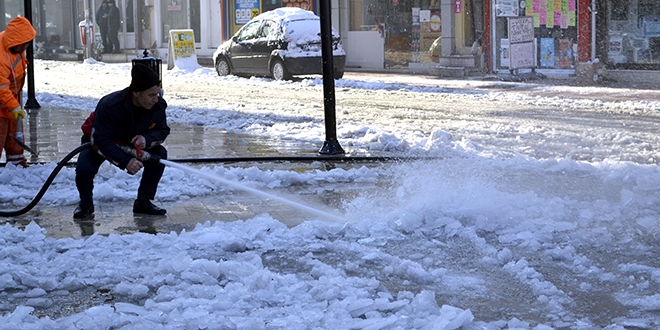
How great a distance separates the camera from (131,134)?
281 inches

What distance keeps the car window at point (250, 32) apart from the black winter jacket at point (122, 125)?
17840 millimetres

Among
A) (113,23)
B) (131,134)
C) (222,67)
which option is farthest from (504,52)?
(131,134)

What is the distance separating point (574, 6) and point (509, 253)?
17.9m

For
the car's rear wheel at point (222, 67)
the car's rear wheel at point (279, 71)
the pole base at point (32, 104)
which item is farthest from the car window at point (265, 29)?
the pole base at point (32, 104)

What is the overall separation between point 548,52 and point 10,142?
16684 millimetres

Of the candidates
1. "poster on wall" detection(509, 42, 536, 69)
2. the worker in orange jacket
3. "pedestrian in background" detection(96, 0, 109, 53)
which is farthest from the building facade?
the worker in orange jacket

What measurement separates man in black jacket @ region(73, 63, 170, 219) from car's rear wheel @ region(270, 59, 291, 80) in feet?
53.0

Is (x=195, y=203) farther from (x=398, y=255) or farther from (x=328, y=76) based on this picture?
(x=328, y=76)

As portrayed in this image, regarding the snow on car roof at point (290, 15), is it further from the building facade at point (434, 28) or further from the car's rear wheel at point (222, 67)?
the building facade at point (434, 28)

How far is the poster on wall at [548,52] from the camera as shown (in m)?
23.1

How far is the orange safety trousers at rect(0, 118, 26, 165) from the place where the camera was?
884 centimetres

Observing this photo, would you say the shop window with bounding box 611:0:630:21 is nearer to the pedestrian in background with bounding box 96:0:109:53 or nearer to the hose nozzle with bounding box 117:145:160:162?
the hose nozzle with bounding box 117:145:160:162

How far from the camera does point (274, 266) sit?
5652 mm

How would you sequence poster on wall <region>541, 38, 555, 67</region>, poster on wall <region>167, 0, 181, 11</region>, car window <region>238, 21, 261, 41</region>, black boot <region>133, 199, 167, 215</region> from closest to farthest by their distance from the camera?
1. black boot <region>133, 199, 167, 215</region>
2. poster on wall <region>541, 38, 555, 67</region>
3. car window <region>238, 21, 261, 41</region>
4. poster on wall <region>167, 0, 181, 11</region>
